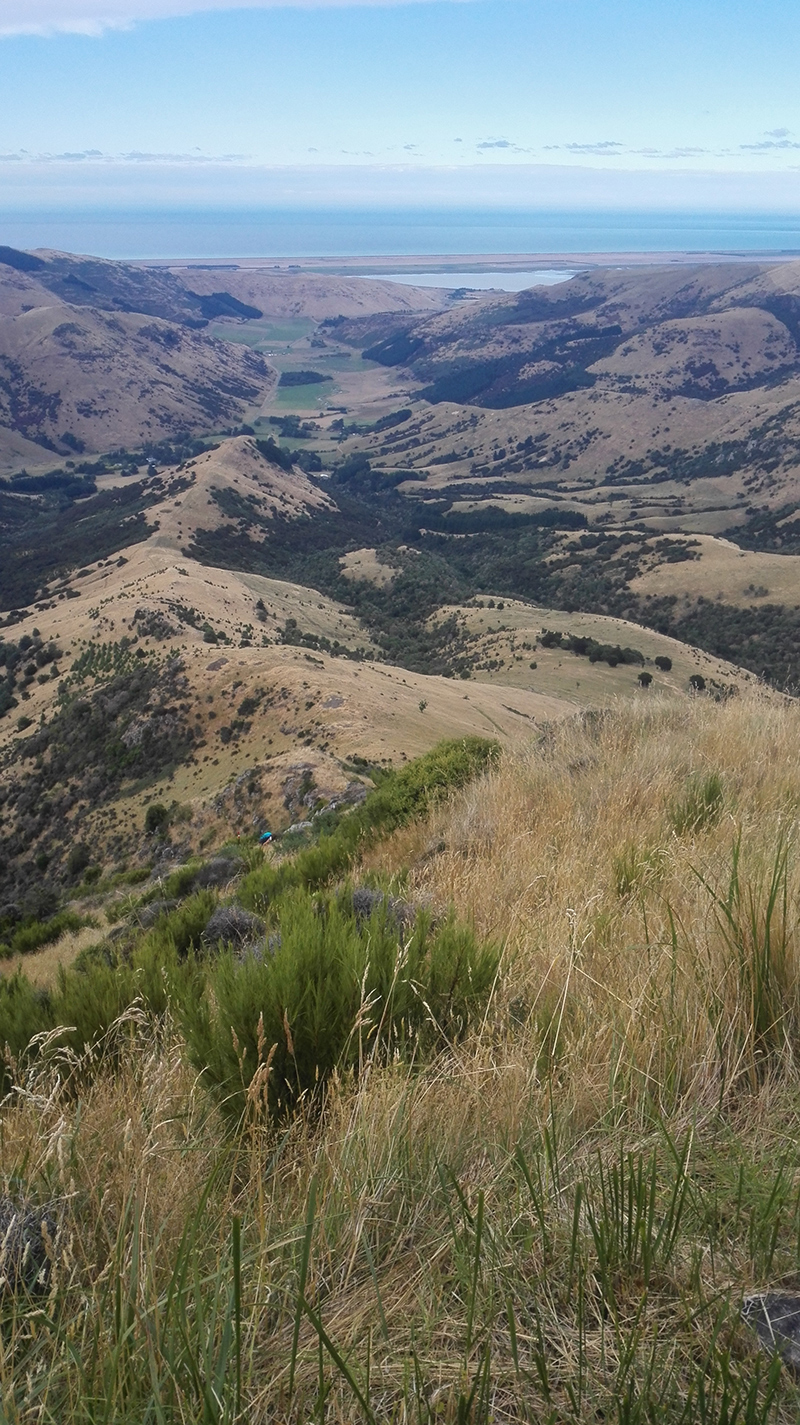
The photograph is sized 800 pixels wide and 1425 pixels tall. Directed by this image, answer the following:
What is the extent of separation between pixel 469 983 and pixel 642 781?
Answer: 2840 millimetres

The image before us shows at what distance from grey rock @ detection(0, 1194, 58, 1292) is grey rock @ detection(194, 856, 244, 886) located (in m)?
10.3

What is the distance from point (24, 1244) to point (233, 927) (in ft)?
11.4

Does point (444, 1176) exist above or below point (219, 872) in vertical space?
above

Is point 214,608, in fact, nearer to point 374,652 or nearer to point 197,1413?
point 374,652

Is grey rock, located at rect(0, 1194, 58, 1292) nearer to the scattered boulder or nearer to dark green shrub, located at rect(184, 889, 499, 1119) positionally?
dark green shrub, located at rect(184, 889, 499, 1119)

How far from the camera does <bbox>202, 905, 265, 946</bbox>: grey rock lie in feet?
15.9

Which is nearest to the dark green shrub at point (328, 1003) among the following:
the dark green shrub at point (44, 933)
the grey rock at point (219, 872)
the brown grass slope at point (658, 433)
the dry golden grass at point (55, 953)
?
the grey rock at point (219, 872)

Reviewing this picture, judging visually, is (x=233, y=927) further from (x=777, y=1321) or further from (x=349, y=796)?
(x=349, y=796)

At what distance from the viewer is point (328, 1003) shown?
8.23ft

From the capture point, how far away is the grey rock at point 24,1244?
1.53m

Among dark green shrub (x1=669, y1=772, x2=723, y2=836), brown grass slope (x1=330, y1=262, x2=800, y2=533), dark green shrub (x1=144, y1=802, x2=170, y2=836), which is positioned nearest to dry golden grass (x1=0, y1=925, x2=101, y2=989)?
dark green shrub (x1=144, y1=802, x2=170, y2=836)

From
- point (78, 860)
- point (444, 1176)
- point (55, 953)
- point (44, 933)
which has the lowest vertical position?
point (78, 860)

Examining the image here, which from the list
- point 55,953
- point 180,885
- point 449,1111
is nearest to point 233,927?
point 449,1111

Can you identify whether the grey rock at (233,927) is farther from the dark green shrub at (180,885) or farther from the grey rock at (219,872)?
the dark green shrub at (180,885)
